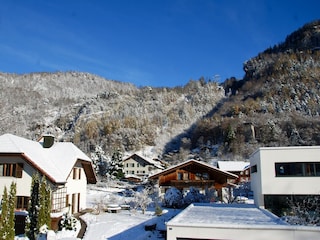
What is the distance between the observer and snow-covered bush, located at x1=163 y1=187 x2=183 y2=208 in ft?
93.4

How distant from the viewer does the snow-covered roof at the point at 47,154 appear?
68.6 feet

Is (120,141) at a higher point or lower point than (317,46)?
lower

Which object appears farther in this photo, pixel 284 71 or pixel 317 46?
pixel 317 46

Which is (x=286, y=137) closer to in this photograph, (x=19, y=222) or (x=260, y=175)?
(x=260, y=175)

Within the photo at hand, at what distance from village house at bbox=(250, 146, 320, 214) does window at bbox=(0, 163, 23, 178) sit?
16.6 metres

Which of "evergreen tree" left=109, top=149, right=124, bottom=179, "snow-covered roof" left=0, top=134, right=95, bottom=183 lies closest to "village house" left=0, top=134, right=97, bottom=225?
"snow-covered roof" left=0, top=134, right=95, bottom=183

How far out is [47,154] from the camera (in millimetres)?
24266

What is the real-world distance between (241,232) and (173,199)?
16860mm

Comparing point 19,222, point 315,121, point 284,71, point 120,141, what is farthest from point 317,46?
point 19,222

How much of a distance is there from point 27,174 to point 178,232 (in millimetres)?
13127

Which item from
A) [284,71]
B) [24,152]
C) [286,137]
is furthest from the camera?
[284,71]

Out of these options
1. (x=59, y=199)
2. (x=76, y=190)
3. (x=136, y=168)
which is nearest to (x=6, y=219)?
(x=59, y=199)

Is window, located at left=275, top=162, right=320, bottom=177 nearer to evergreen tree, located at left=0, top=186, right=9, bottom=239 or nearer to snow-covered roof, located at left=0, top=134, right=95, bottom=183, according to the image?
snow-covered roof, located at left=0, top=134, right=95, bottom=183

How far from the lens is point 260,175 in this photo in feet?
74.4
